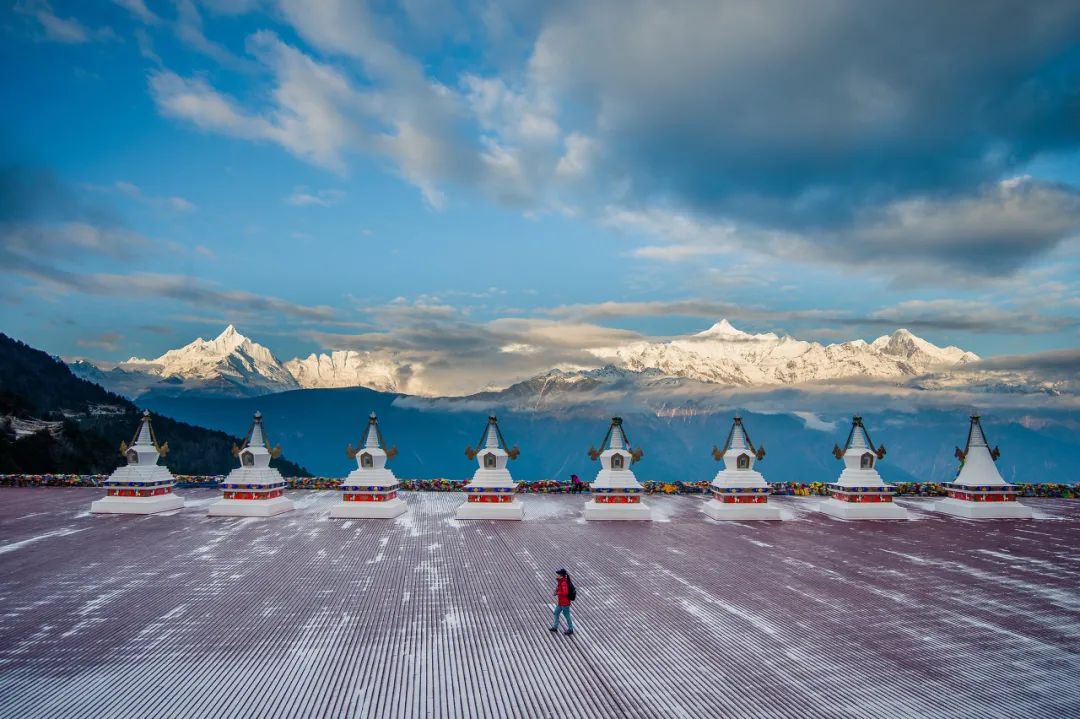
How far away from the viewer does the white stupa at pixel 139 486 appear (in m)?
21.9

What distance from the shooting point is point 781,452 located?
184 m

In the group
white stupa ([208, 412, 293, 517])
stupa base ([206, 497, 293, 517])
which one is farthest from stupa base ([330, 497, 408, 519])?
white stupa ([208, 412, 293, 517])

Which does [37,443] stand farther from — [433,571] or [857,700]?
[857,700]

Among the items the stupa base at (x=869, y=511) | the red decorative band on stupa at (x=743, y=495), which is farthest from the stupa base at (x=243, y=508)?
the stupa base at (x=869, y=511)

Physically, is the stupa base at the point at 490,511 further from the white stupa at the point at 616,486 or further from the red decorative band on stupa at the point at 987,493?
the red decorative band on stupa at the point at 987,493

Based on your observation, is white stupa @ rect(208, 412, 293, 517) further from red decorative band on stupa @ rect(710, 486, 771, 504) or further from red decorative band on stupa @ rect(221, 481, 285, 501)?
red decorative band on stupa @ rect(710, 486, 771, 504)

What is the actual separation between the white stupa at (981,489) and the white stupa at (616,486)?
12595 millimetres

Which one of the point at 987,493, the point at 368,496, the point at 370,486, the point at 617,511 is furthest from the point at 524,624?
the point at 987,493

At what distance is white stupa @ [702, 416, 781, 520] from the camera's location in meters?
22.2

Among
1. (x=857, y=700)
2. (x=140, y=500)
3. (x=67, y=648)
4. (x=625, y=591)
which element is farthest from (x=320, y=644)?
(x=140, y=500)

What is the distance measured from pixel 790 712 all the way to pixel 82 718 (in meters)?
8.93

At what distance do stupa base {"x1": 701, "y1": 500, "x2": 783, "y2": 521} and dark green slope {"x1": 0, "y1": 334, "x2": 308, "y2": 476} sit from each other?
24.5m

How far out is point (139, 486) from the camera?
22266 millimetres

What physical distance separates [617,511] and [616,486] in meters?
0.91
